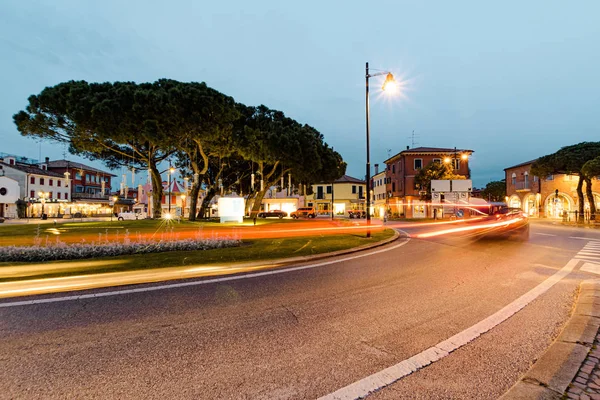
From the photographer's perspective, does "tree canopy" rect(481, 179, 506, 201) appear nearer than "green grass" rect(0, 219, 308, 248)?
No

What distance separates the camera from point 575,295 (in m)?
5.96

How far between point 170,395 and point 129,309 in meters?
2.90

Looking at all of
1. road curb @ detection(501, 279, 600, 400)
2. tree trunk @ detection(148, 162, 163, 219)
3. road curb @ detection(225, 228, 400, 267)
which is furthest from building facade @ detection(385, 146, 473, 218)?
road curb @ detection(501, 279, 600, 400)

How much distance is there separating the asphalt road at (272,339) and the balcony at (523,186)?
5860 cm

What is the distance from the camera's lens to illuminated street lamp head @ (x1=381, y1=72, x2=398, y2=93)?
1488 cm

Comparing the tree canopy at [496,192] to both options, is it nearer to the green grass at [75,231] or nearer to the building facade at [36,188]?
the green grass at [75,231]

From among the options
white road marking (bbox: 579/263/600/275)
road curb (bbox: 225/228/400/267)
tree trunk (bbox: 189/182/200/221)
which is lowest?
white road marking (bbox: 579/263/600/275)

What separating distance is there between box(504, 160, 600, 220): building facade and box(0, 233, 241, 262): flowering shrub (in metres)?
47.8

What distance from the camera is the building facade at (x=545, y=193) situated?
155ft

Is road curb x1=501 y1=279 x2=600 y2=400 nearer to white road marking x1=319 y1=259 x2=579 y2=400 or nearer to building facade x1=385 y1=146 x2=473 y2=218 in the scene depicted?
white road marking x1=319 y1=259 x2=579 y2=400

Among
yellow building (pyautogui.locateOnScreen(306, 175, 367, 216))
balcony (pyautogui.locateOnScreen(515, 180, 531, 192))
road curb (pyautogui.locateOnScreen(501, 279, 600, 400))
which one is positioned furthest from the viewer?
yellow building (pyautogui.locateOnScreen(306, 175, 367, 216))

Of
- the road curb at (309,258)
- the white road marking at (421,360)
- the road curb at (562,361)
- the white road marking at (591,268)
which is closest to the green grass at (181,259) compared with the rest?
the road curb at (309,258)

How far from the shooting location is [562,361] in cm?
329

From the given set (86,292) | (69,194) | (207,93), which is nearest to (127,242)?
(86,292)
